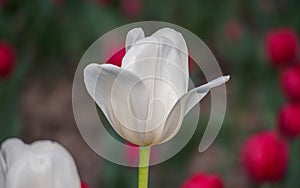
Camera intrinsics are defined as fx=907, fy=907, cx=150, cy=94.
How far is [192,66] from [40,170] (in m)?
1.18

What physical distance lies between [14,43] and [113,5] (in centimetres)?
25

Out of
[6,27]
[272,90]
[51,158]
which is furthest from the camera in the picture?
[6,27]

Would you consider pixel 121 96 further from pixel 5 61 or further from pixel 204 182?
pixel 5 61

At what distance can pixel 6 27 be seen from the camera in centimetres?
187

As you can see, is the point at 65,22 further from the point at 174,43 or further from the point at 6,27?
the point at 174,43

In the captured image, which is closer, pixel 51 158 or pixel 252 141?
pixel 51 158

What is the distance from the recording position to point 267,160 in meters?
1.00

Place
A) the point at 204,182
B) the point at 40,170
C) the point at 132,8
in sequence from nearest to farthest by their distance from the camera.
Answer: the point at 40,170
the point at 204,182
the point at 132,8

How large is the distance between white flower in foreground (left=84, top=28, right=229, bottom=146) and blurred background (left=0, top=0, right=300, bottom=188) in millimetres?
881

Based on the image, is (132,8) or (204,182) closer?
(204,182)

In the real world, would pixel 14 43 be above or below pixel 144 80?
Answer: below

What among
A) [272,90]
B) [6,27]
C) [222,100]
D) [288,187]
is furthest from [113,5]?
[222,100]

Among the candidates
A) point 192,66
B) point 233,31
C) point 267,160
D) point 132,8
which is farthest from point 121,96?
point 233,31

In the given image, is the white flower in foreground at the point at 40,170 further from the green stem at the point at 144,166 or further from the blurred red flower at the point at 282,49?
the blurred red flower at the point at 282,49
